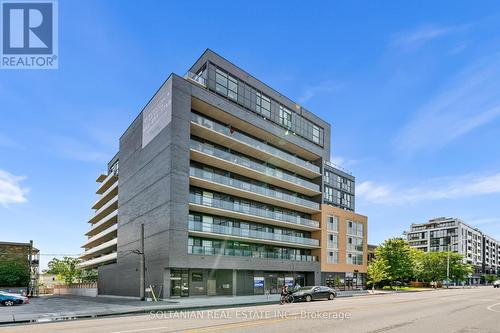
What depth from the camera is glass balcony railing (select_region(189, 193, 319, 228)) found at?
136ft

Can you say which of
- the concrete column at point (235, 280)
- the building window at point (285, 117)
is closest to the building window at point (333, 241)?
the building window at point (285, 117)

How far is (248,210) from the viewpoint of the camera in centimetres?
4641

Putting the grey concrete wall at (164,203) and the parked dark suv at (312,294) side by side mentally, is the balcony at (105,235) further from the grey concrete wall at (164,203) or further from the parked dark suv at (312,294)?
the parked dark suv at (312,294)

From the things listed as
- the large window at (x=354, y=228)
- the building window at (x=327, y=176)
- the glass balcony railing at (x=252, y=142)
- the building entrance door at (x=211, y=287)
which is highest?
the glass balcony railing at (x=252, y=142)

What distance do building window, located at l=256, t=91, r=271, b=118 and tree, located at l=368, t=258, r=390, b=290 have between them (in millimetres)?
33292

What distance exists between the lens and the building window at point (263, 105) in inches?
2046

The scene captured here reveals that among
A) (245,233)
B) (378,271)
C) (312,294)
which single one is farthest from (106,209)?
(378,271)

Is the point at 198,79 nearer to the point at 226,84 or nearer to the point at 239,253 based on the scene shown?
the point at 226,84

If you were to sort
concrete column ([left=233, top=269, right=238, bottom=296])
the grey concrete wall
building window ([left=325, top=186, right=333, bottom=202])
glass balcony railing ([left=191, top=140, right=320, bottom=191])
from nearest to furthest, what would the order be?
the grey concrete wall, glass balcony railing ([left=191, top=140, right=320, bottom=191]), concrete column ([left=233, top=269, right=238, bottom=296]), building window ([left=325, top=186, right=333, bottom=202])

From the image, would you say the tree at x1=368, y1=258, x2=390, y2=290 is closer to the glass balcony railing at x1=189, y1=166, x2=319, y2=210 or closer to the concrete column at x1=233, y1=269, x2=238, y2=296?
the glass balcony railing at x1=189, y1=166, x2=319, y2=210

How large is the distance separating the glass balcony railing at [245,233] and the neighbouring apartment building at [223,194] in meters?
0.11

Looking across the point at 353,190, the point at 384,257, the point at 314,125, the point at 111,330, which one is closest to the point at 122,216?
the point at 314,125

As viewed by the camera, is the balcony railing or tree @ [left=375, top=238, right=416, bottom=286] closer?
the balcony railing

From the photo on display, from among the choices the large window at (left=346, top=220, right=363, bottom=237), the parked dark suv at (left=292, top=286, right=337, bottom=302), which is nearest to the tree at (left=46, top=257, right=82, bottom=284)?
the large window at (left=346, top=220, right=363, bottom=237)
